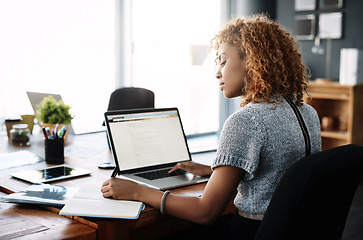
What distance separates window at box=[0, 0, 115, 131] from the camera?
3.60 m

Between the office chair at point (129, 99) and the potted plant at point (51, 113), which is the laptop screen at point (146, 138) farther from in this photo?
the office chair at point (129, 99)

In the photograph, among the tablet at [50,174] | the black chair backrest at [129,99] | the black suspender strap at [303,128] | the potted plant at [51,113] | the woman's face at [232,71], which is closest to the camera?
the black suspender strap at [303,128]

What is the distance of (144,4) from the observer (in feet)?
15.1

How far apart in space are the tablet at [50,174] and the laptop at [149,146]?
0.57 ft

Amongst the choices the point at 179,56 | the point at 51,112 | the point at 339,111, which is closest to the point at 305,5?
the point at 339,111

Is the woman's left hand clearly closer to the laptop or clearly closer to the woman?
the woman

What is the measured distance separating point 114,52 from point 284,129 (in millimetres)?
3200

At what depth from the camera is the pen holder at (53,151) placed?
1.99m

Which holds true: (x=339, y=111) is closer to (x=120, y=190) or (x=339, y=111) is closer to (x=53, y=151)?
(x=53, y=151)

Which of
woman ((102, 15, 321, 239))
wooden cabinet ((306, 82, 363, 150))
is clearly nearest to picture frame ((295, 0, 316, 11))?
wooden cabinet ((306, 82, 363, 150))

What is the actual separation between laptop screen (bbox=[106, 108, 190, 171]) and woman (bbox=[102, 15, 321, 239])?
35cm

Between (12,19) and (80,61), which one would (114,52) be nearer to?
(80,61)

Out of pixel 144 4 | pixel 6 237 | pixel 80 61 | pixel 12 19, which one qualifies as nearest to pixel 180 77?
pixel 144 4

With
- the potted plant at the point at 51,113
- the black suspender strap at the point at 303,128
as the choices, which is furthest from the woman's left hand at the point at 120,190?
the potted plant at the point at 51,113
